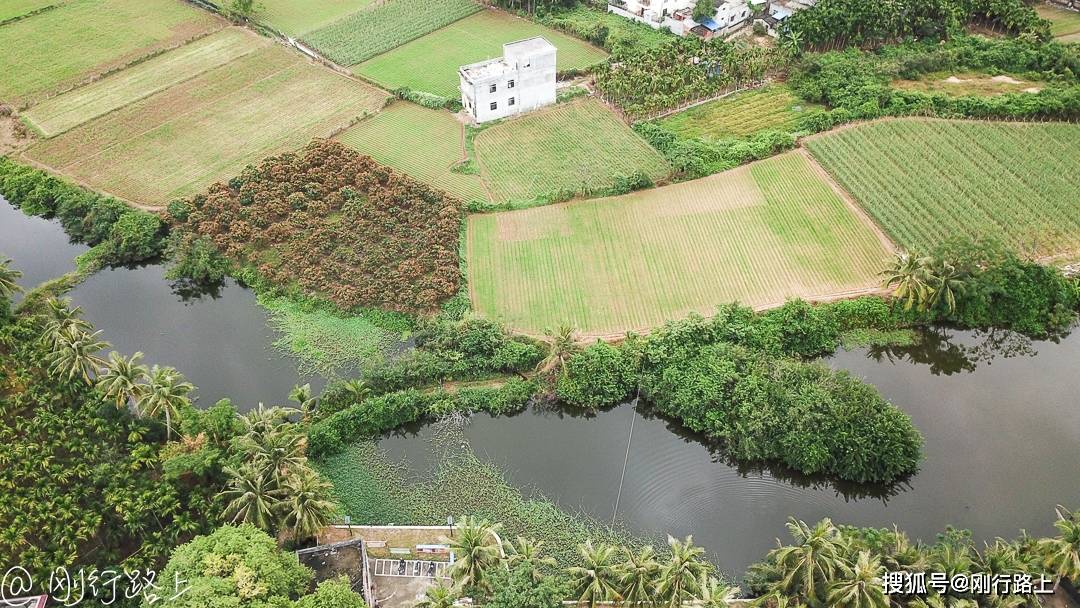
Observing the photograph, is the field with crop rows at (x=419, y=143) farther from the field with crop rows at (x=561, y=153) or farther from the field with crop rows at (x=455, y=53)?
the field with crop rows at (x=455, y=53)

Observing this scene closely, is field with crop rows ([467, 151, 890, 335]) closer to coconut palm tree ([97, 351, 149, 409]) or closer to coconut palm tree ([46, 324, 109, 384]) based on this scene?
coconut palm tree ([97, 351, 149, 409])

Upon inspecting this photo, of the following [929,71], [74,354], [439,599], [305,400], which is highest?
[929,71]

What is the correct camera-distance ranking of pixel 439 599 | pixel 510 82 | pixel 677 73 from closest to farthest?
pixel 439 599
pixel 510 82
pixel 677 73

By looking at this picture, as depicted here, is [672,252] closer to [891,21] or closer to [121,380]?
[121,380]

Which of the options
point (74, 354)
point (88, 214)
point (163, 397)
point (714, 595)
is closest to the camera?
point (714, 595)

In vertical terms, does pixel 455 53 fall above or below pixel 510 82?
below

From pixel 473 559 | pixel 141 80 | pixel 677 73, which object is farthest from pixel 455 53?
pixel 473 559

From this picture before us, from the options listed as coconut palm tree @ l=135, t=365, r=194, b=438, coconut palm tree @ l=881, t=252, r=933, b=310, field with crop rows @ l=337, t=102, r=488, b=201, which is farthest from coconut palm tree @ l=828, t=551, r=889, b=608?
field with crop rows @ l=337, t=102, r=488, b=201
